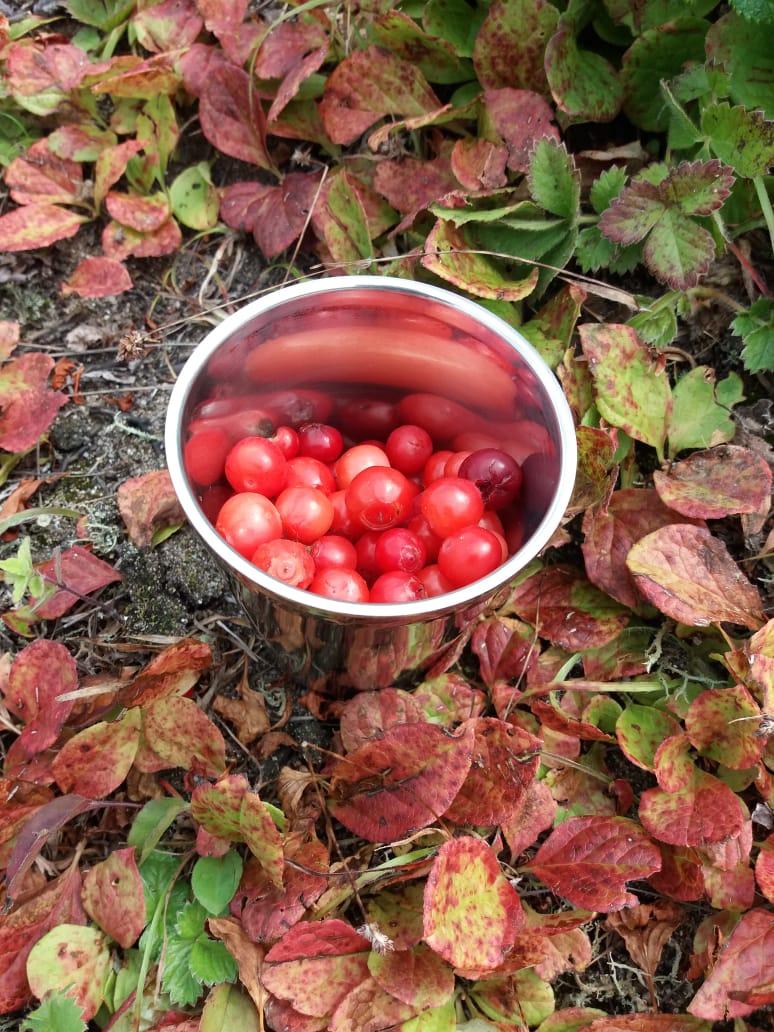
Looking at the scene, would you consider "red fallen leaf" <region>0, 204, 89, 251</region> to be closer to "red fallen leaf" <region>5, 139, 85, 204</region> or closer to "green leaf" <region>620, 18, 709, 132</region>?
"red fallen leaf" <region>5, 139, 85, 204</region>

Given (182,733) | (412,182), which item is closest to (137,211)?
(412,182)

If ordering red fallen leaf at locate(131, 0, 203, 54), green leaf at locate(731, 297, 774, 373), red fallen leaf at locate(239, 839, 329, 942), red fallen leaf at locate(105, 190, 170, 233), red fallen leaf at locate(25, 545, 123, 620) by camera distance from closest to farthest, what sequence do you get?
1. red fallen leaf at locate(239, 839, 329, 942)
2. red fallen leaf at locate(25, 545, 123, 620)
3. green leaf at locate(731, 297, 774, 373)
4. red fallen leaf at locate(105, 190, 170, 233)
5. red fallen leaf at locate(131, 0, 203, 54)

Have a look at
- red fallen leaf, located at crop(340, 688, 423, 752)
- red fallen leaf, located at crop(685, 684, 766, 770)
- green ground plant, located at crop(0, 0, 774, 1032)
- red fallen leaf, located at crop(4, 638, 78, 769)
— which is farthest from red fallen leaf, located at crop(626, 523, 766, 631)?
red fallen leaf, located at crop(4, 638, 78, 769)

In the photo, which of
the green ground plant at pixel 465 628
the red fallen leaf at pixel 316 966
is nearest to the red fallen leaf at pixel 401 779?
the green ground plant at pixel 465 628

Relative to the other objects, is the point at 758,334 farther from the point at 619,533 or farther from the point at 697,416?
the point at 619,533

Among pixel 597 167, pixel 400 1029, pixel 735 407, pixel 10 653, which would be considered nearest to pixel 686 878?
pixel 400 1029

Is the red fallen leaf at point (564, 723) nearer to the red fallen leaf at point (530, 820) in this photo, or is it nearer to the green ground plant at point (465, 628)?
the green ground plant at point (465, 628)

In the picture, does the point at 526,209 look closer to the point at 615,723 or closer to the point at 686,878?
the point at 615,723
